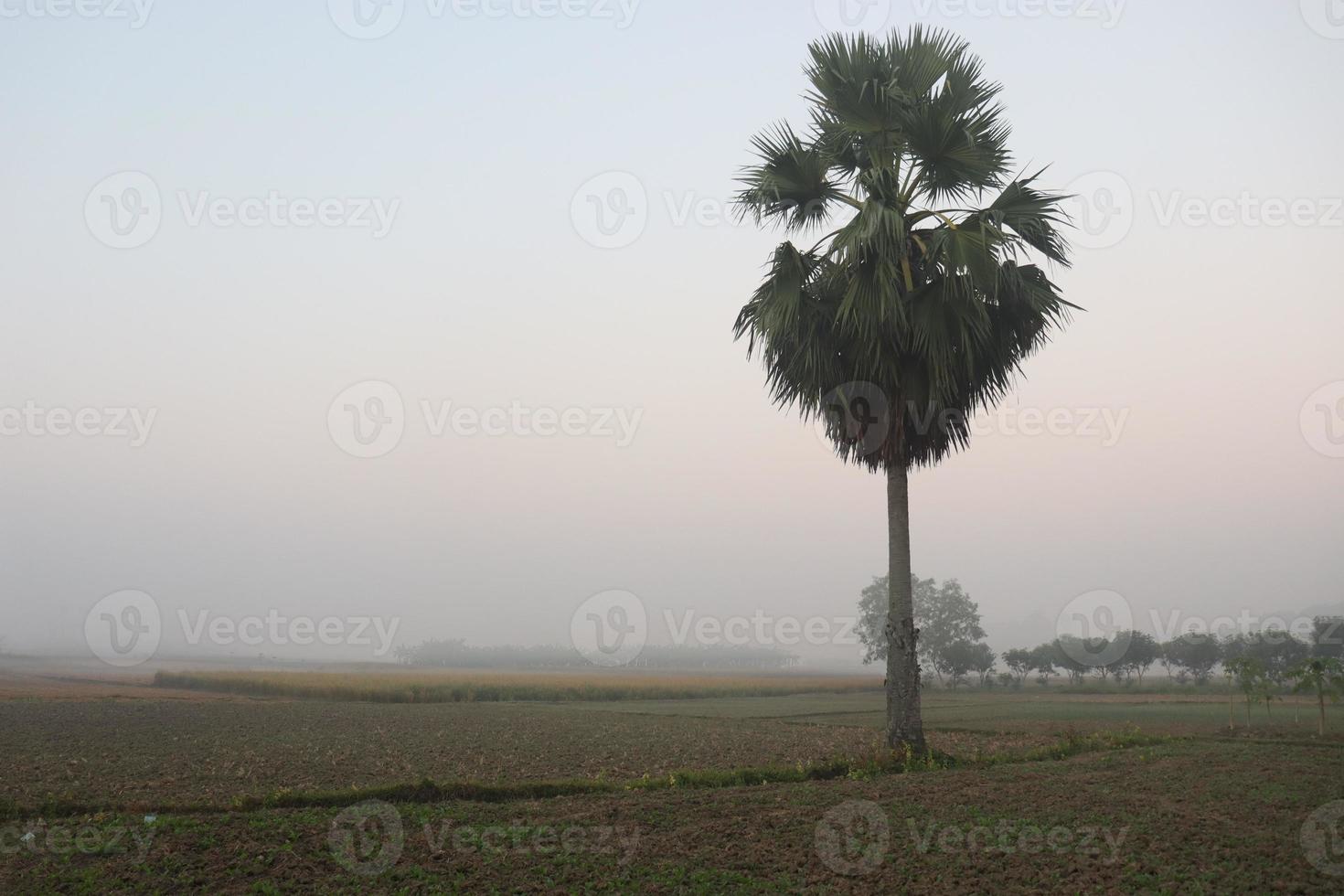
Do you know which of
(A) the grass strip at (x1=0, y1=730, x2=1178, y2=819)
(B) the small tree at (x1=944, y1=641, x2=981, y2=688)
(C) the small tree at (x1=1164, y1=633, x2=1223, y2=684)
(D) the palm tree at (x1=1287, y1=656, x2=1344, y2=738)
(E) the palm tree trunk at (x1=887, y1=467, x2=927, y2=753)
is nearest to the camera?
(A) the grass strip at (x1=0, y1=730, x2=1178, y2=819)

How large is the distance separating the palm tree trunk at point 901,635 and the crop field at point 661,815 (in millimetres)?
1060

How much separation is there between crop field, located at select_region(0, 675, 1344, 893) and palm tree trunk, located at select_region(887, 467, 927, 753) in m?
1.06

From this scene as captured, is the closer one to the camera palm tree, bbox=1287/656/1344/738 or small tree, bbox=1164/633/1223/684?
palm tree, bbox=1287/656/1344/738

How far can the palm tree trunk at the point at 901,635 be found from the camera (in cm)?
1855

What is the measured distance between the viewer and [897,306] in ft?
60.6

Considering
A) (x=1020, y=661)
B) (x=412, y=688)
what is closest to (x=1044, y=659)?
(x=1020, y=661)

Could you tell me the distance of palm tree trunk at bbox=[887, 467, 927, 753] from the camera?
18547mm

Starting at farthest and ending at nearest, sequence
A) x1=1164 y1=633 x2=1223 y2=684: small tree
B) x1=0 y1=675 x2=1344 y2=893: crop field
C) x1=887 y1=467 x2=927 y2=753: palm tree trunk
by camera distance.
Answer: x1=1164 y1=633 x2=1223 y2=684: small tree → x1=887 y1=467 x2=927 y2=753: palm tree trunk → x1=0 y1=675 x2=1344 y2=893: crop field

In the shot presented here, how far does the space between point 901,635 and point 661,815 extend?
824 centimetres

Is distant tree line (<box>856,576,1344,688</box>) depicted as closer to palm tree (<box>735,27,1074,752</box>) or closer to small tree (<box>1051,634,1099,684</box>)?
small tree (<box>1051,634,1099,684</box>)

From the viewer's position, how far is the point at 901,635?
62.5ft

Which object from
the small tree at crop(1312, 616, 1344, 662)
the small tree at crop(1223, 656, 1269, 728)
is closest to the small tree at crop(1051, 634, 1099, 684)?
the small tree at crop(1312, 616, 1344, 662)

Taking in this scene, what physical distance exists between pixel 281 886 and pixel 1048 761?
15.6 meters

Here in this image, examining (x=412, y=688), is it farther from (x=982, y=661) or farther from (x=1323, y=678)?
(x=982, y=661)
